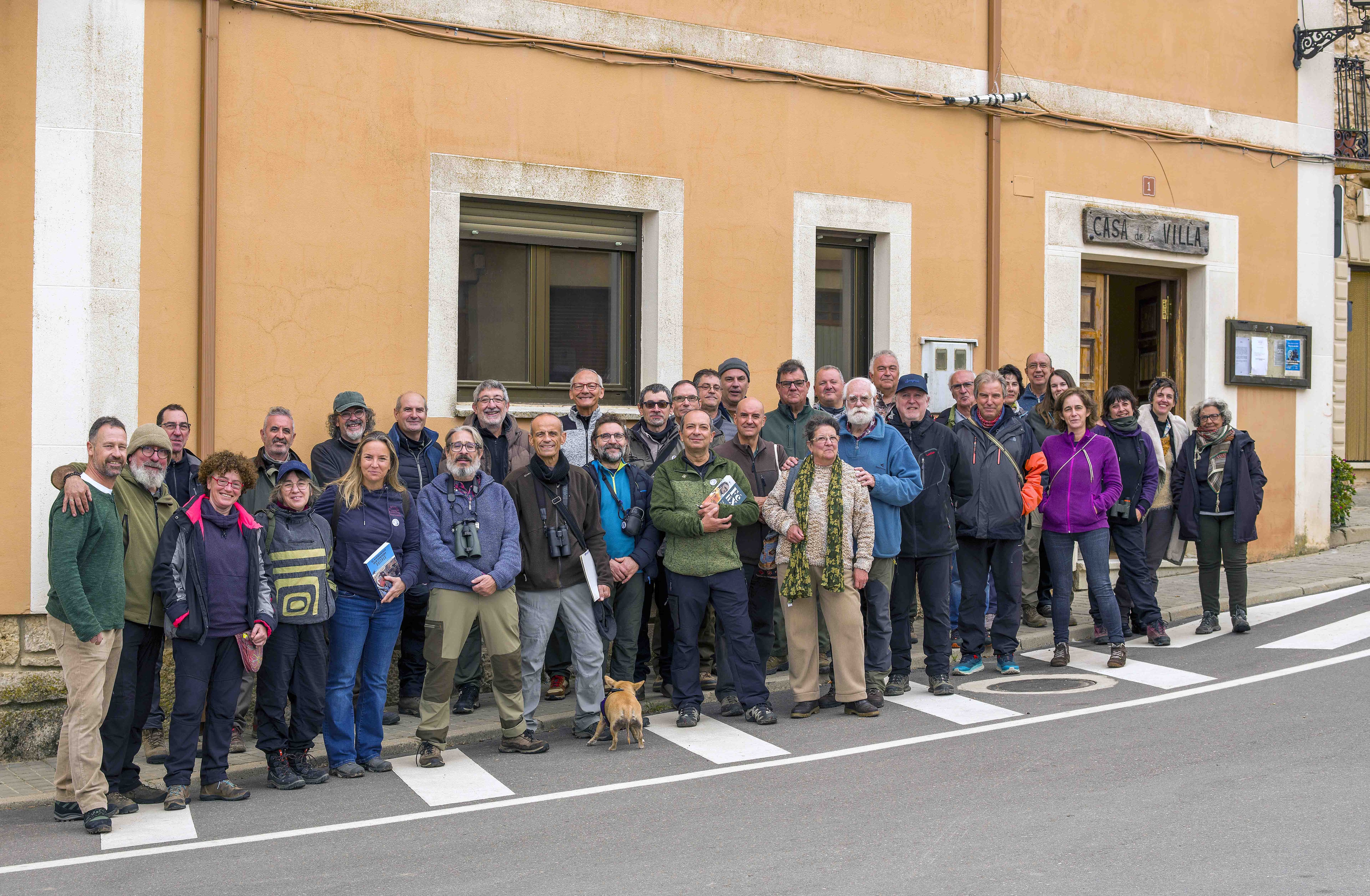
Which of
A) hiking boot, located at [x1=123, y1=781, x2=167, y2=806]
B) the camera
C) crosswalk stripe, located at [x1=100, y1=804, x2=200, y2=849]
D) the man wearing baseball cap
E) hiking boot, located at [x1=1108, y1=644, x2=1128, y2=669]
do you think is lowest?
crosswalk stripe, located at [x1=100, y1=804, x2=200, y2=849]

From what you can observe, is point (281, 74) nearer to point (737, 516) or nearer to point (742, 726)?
point (737, 516)

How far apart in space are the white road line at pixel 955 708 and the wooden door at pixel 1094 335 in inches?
227

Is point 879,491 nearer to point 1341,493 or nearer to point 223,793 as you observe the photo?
point 223,793

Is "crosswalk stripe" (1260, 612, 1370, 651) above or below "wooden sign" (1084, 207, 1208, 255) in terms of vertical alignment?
below

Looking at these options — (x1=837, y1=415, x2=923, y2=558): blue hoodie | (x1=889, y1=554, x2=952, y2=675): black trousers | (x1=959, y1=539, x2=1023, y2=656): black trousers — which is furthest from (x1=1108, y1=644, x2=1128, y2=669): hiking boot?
(x1=837, y1=415, x2=923, y2=558): blue hoodie

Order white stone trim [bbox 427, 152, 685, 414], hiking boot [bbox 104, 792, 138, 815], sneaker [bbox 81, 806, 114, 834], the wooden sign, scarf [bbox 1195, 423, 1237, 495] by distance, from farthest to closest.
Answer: the wooden sign
scarf [bbox 1195, 423, 1237, 495]
white stone trim [bbox 427, 152, 685, 414]
hiking boot [bbox 104, 792, 138, 815]
sneaker [bbox 81, 806, 114, 834]

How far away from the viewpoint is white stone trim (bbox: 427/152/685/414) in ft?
32.1

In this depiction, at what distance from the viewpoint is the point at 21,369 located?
8242 millimetres

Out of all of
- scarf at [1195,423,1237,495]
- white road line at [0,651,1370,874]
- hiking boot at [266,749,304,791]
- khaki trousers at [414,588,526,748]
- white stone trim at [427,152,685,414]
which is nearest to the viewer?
white road line at [0,651,1370,874]

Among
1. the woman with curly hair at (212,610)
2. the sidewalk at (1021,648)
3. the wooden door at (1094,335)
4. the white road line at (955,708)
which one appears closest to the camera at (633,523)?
the sidewalk at (1021,648)

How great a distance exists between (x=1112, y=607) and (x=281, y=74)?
23.5 feet

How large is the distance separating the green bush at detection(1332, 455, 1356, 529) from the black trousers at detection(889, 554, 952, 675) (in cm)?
840

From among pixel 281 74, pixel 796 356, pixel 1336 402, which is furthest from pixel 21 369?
pixel 1336 402

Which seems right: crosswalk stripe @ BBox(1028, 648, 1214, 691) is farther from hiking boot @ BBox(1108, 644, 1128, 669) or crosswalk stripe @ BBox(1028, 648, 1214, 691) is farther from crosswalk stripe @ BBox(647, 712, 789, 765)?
crosswalk stripe @ BBox(647, 712, 789, 765)
